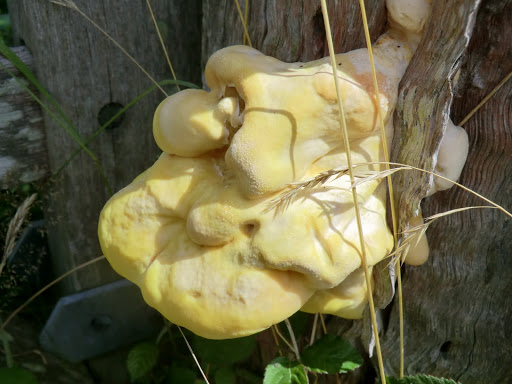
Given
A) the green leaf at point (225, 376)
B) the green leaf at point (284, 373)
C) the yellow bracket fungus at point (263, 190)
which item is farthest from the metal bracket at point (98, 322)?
the yellow bracket fungus at point (263, 190)

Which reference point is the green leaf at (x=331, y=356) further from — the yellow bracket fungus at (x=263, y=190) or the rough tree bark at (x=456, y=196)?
the yellow bracket fungus at (x=263, y=190)

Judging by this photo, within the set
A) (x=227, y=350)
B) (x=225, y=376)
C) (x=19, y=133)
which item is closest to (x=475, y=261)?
(x=227, y=350)

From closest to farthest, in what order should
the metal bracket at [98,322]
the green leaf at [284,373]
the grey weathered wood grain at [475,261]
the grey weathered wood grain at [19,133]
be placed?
the grey weathered wood grain at [475,261] < the green leaf at [284,373] < the grey weathered wood grain at [19,133] < the metal bracket at [98,322]

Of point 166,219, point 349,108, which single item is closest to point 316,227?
point 349,108

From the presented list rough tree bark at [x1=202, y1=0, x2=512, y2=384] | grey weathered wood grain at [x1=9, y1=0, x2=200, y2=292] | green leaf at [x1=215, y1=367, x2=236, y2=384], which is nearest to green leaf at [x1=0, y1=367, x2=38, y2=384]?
grey weathered wood grain at [x1=9, y1=0, x2=200, y2=292]

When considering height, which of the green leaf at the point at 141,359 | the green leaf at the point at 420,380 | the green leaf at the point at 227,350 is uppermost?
the green leaf at the point at 420,380

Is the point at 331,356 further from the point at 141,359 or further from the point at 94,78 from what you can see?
the point at 94,78
